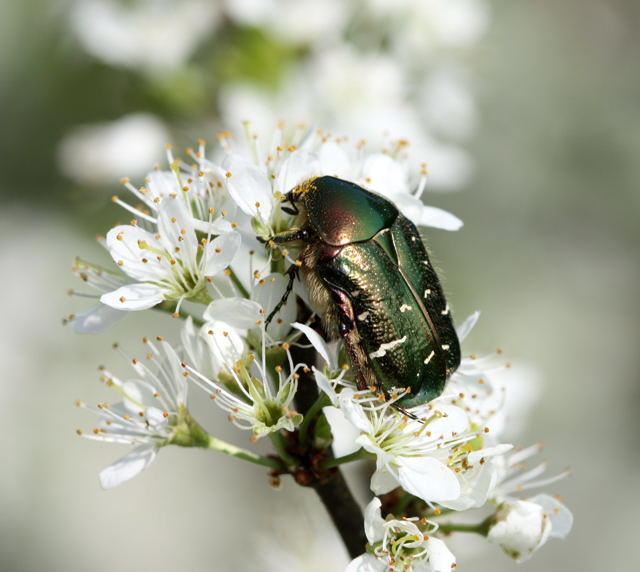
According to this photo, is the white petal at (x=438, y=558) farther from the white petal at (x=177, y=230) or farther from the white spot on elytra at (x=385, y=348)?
the white petal at (x=177, y=230)

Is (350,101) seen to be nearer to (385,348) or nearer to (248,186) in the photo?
(248,186)

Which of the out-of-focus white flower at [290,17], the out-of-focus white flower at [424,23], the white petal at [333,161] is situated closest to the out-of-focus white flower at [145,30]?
the out-of-focus white flower at [290,17]

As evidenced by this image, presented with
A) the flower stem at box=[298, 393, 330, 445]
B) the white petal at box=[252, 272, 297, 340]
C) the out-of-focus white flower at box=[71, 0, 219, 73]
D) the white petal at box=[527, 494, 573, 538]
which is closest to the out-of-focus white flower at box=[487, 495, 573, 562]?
the white petal at box=[527, 494, 573, 538]

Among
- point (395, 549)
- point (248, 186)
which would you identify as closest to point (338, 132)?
point (248, 186)

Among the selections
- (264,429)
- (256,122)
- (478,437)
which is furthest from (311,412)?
(256,122)

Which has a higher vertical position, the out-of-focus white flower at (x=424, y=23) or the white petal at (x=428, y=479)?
the out-of-focus white flower at (x=424, y=23)

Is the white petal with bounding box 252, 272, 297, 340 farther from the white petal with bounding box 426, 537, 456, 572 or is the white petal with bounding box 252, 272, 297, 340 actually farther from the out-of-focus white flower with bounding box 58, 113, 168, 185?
the out-of-focus white flower with bounding box 58, 113, 168, 185

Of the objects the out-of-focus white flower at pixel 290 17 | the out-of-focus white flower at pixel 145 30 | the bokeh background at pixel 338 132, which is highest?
the out-of-focus white flower at pixel 145 30
